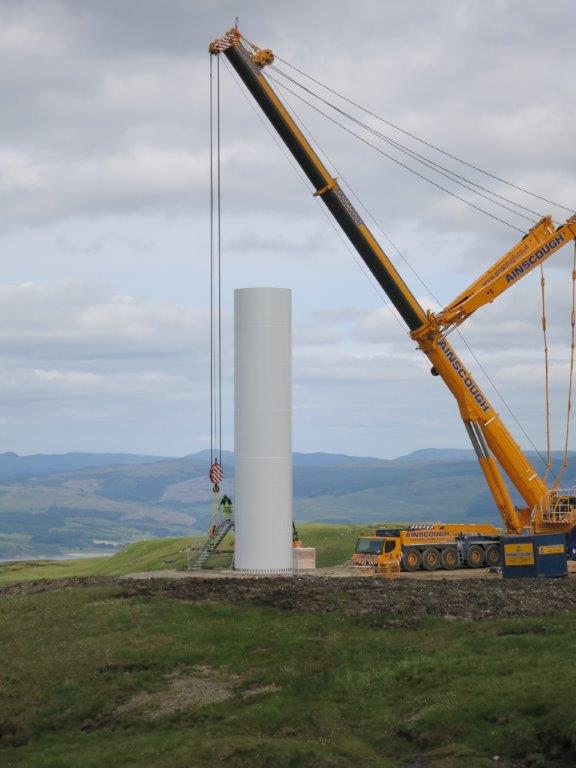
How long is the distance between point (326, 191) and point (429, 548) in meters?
18.4

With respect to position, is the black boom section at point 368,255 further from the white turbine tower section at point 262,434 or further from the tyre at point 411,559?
the tyre at point 411,559

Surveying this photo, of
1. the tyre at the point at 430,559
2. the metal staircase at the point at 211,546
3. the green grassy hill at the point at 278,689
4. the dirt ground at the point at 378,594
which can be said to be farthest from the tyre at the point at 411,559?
the green grassy hill at the point at 278,689

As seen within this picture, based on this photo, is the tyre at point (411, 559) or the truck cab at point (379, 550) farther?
the tyre at point (411, 559)

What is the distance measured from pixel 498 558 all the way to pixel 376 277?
1546cm

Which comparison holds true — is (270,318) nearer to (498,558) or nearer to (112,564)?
(498,558)

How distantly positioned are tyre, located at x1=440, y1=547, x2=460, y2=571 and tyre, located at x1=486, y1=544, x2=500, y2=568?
168cm

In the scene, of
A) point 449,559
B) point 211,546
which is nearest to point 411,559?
point 449,559

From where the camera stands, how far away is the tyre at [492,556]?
5478 cm

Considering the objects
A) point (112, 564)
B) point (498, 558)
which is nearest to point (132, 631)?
point (498, 558)

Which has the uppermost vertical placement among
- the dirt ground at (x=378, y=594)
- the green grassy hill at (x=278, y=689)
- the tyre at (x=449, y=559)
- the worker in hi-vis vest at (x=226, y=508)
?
the worker in hi-vis vest at (x=226, y=508)

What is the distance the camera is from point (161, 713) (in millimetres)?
30109

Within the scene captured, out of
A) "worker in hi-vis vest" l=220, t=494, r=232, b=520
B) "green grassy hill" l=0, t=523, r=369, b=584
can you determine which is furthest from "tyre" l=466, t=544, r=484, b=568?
"green grassy hill" l=0, t=523, r=369, b=584

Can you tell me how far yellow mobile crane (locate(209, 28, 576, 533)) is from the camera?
54.4m

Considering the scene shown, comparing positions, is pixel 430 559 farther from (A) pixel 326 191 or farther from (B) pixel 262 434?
(A) pixel 326 191
